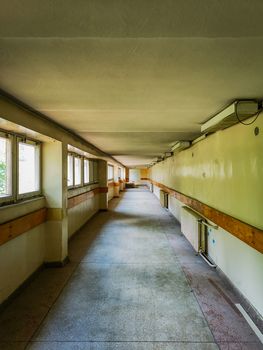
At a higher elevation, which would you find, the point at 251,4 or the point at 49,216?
the point at 251,4

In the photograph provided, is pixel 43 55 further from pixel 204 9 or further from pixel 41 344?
pixel 41 344

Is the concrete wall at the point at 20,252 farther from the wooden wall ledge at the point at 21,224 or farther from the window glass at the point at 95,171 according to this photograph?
the window glass at the point at 95,171

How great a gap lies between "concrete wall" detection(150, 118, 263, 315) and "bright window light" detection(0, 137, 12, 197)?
283 cm

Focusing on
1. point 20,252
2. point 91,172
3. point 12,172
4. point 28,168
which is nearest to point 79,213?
point 91,172

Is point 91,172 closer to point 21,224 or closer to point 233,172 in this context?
point 21,224

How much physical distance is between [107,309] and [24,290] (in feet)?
3.89

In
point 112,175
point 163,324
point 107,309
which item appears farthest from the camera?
point 112,175

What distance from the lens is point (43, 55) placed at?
1429 millimetres

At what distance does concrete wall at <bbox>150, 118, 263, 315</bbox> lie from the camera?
241 centimetres

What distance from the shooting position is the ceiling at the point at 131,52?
40.7 inches

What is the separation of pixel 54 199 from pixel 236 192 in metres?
2.72

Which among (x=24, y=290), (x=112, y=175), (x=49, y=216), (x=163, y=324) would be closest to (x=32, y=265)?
(x=24, y=290)

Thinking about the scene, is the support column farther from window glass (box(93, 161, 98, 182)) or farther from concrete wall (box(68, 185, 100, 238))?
window glass (box(93, 161, 98, 182))

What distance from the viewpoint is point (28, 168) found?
11.6ft
